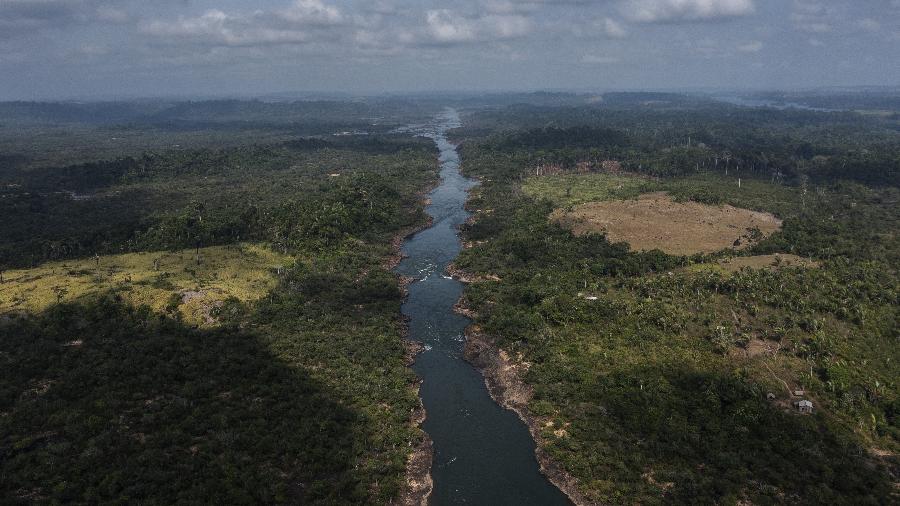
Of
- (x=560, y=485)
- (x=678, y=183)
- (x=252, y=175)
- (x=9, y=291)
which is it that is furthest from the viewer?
(x=252, y=175)

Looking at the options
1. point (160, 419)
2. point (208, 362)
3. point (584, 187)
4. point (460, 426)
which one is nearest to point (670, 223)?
point (584, 187)

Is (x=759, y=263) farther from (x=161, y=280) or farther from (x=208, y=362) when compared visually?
(x=161, y=280)

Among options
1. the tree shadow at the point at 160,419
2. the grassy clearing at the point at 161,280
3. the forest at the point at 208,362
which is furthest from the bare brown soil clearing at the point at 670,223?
the tree shadow at the point at 160,419

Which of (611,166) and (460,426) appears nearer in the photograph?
(460,426)

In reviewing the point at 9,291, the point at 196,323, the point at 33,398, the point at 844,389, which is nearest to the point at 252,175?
the point at 9,291

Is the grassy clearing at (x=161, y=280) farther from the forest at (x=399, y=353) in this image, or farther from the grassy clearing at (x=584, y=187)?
the grassy clearing at (x=584, y=187)

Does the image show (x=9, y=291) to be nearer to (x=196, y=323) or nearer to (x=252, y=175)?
(x=196, y=323)

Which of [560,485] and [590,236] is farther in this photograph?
[590,236]
